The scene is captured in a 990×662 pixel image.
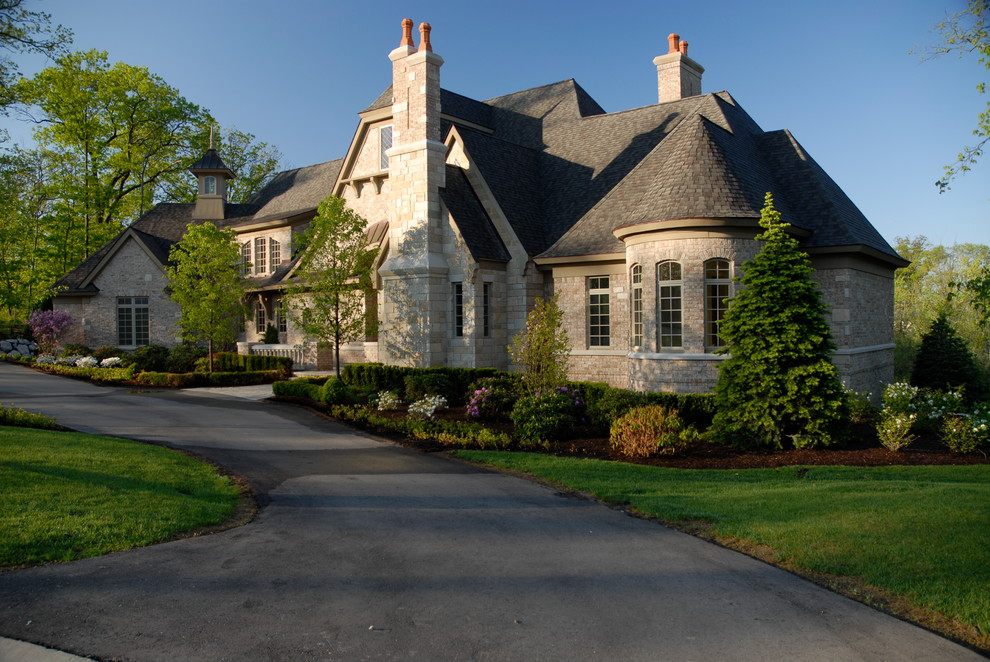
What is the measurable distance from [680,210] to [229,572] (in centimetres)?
1320

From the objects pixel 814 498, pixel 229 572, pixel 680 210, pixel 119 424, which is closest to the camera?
pixel 229 572

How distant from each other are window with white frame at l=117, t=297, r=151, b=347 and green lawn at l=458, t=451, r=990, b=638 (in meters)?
27.5

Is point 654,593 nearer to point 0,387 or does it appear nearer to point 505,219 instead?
point 505,219

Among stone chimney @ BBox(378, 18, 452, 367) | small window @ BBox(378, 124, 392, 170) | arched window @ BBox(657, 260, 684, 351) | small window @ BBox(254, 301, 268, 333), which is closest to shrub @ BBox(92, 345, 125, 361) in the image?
small window @ BBox(254, 301, 268, 333)

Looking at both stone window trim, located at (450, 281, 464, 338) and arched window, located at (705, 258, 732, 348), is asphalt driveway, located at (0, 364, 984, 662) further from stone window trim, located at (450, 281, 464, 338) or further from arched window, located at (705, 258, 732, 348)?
stone window trim, located at (450, 281, 464, 338)

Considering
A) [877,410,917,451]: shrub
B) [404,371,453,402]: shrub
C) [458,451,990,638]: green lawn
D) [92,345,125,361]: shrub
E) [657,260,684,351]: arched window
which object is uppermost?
[657,260,684,351]: arched window

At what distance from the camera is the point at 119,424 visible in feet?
50.1

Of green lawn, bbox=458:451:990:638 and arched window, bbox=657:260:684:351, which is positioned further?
arched window, bbox=657:260:684:351

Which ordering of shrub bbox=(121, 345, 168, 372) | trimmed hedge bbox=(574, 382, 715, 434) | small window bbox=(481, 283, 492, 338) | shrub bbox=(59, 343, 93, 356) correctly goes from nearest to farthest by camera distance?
1. trimmed hedge bbox=(574, 382, 715, 434)
2. small window bbox=(481, 283, 492, 338)
3. shrub bbox=(121, 345, 168, 372)
4. shrub bbox=(59, 343, 93, 356)

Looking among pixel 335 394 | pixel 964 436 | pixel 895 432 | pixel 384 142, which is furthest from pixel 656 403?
pixel 384 142

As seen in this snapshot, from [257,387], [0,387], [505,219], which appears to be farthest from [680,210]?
[0,387]

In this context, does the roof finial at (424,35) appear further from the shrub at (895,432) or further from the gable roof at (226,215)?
the shrub at (895,432)

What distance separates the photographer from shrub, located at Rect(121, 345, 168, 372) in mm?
29116

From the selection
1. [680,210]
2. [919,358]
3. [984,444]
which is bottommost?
[984,444]
